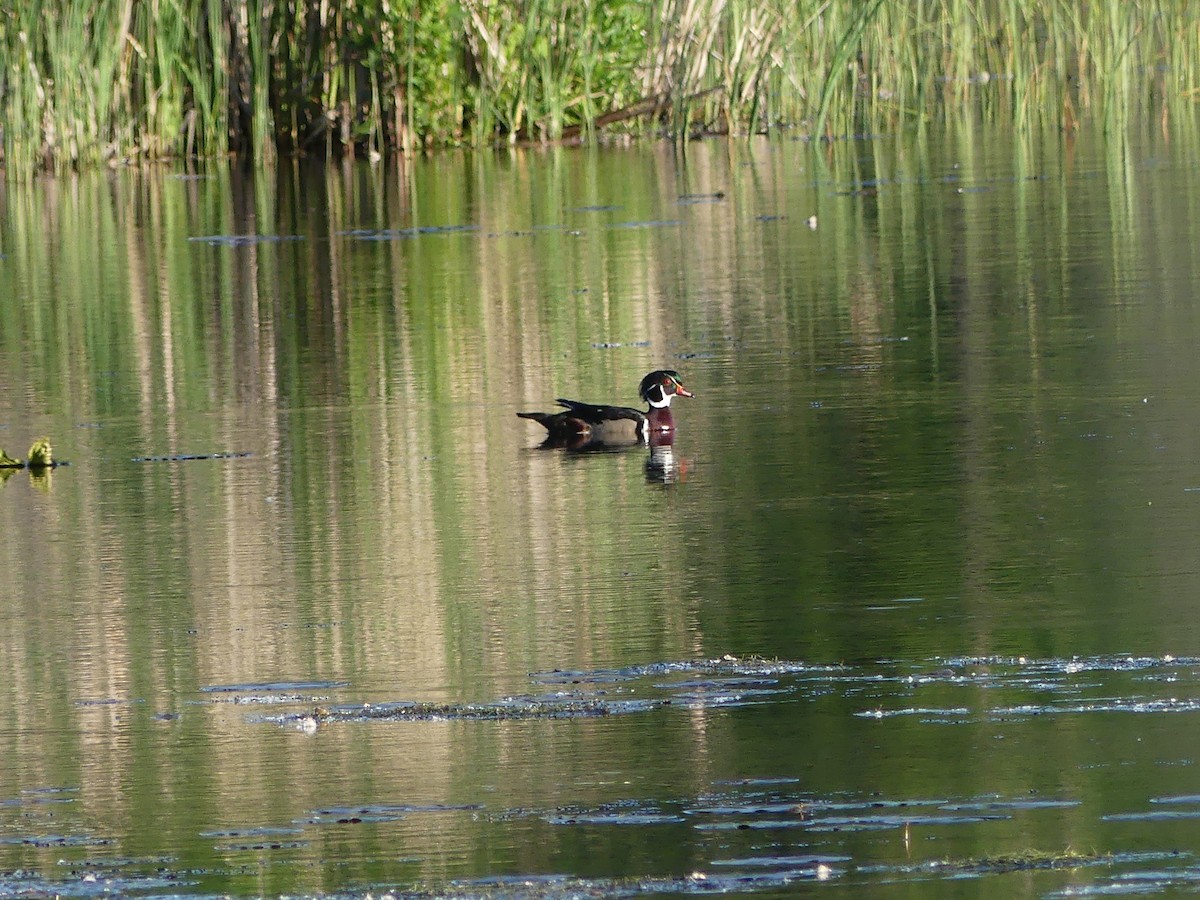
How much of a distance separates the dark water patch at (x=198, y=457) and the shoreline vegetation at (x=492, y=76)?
1336 centimetres

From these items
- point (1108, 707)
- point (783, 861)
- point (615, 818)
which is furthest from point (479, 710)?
point (1108, 707)

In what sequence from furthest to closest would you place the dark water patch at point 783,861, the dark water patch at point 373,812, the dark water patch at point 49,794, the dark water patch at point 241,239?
the dark water patch at point 241,239 → the dark water patch at point 49,794 → the dark water patch at point 373,812 → the dark water patch at point 783,861

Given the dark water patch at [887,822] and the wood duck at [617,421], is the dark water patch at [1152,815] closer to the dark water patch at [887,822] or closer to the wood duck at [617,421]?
the dark water patch at [887,822]

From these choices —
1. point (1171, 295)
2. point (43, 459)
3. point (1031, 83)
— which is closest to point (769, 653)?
point (43, 459)

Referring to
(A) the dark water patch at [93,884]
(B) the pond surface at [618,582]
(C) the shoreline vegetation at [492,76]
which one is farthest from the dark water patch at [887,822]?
(C) the shoreline vegetation at [492,76]

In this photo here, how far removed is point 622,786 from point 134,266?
11.5 m

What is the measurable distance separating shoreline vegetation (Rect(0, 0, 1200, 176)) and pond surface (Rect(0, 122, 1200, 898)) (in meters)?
8.59

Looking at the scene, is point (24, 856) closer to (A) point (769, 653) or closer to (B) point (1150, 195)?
(A) point (769, 653)

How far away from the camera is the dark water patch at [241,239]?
1681 centimetres

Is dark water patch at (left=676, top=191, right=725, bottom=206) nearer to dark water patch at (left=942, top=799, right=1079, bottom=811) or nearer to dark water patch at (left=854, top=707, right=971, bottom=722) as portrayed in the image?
dark water patch at (left=854, top=707, right=971, bottom=722)

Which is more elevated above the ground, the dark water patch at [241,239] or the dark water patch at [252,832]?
the dark water patch at [241,239]

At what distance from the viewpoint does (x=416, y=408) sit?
9570 millimetres

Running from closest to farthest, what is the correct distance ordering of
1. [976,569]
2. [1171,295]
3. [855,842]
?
1. [855,842]
2. [976,569]
3. [1171,295]

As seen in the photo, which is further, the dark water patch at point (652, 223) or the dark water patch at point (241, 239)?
the dark water patch at point (241, 239)
